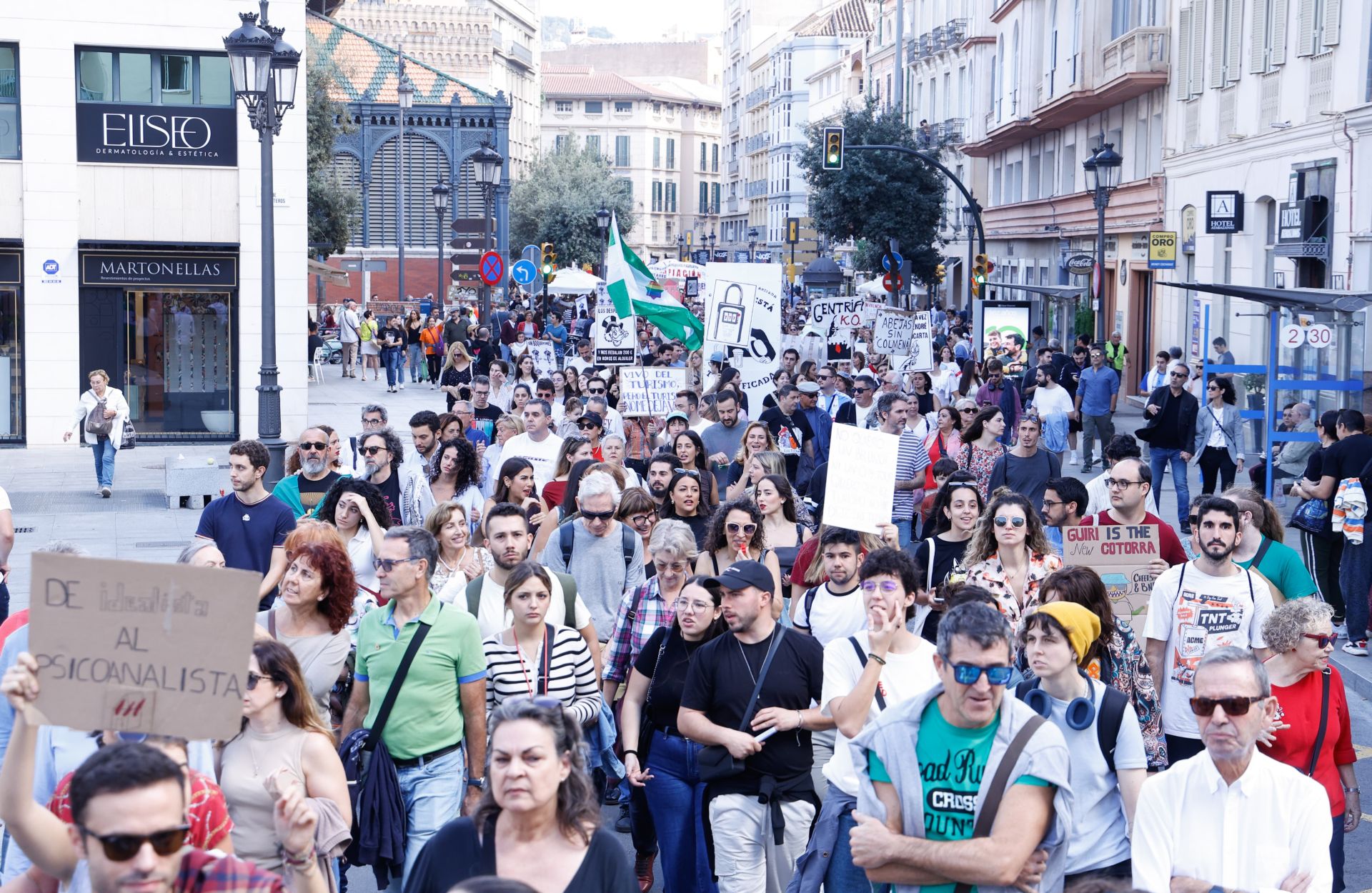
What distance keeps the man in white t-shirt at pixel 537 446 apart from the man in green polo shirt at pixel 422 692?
6052mm

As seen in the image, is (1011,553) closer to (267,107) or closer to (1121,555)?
(1121,555)

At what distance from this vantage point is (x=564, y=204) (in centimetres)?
8356

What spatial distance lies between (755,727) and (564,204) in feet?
258

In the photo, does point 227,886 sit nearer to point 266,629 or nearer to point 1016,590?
point 266,629

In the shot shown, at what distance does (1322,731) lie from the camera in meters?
6.35

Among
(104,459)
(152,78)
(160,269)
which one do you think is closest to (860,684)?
(104,459)

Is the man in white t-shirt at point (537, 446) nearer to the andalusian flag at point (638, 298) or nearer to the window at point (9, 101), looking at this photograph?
the andalusian flag at point (638, 298)

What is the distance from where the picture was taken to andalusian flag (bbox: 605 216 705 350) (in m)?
19.8

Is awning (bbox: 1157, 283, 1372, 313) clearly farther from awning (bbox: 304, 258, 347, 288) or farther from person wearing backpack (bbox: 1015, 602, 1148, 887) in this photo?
awning (bbox: 304, 258, 347, 288)

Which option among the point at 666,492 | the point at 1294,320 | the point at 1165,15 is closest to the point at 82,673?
the point at 666,492

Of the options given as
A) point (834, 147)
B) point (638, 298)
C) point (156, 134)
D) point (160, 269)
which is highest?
point (834, 147)

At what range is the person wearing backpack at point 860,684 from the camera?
577 centimetres

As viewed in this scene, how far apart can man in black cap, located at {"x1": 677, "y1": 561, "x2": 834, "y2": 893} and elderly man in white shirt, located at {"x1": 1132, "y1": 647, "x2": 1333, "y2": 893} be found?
1.87 metres

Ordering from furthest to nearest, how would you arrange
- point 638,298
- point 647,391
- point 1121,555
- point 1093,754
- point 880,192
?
point 880,192, point 638,298, point 647,391, point 1121,555, point 1093,754
